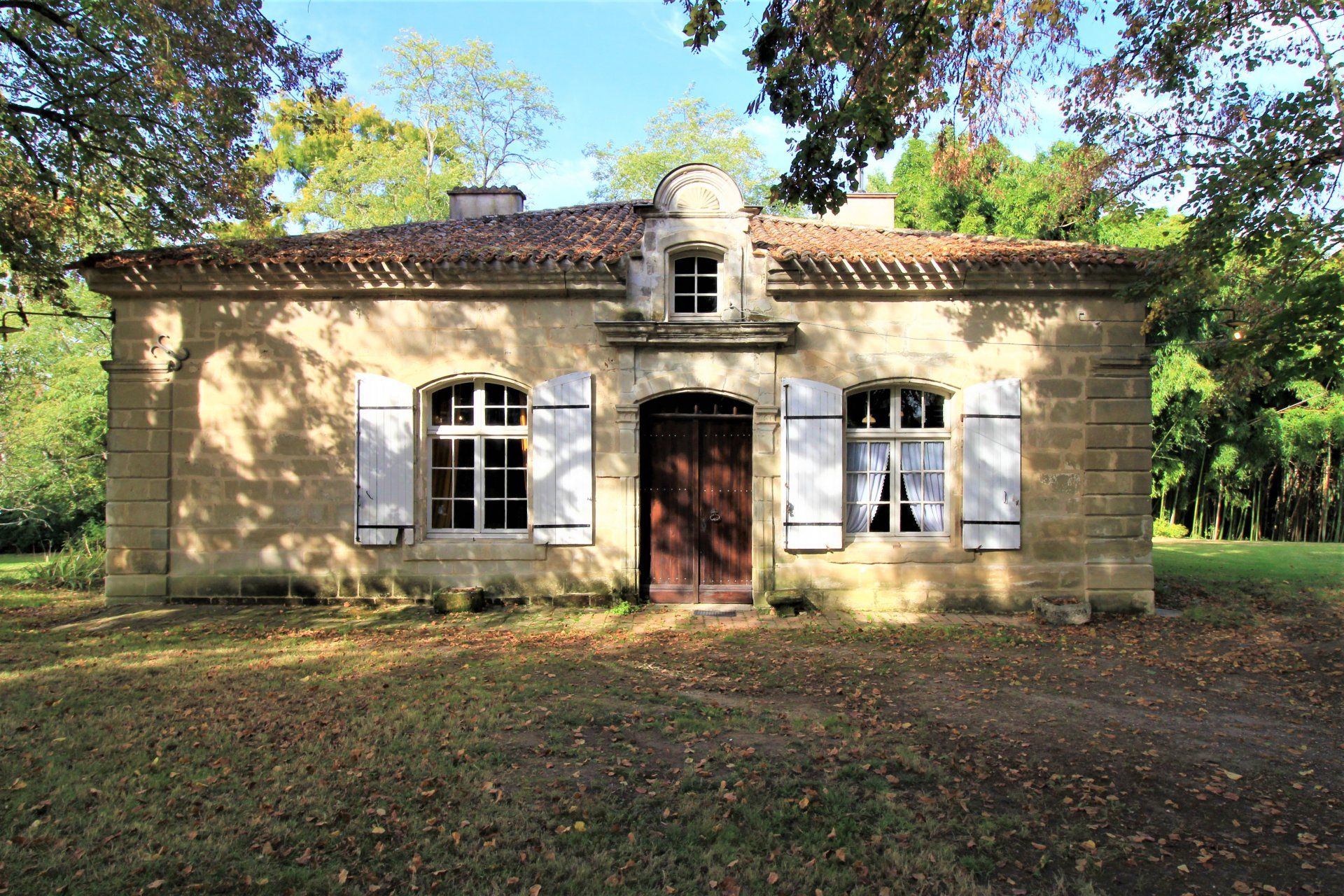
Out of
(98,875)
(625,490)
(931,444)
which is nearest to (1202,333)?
(931,444)

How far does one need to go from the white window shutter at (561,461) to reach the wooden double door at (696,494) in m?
0.65

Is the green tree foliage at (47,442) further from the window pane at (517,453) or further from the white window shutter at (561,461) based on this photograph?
the white window shutter at (561,461)

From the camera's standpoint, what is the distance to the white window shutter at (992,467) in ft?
27.2

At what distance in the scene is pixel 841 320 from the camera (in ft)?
27.7

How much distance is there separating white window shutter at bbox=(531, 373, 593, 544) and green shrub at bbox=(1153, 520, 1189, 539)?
1510 centimetres

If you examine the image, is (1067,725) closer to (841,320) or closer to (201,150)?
(841,320)

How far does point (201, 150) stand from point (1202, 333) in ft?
62.2

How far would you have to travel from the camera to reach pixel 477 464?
858 centimetres

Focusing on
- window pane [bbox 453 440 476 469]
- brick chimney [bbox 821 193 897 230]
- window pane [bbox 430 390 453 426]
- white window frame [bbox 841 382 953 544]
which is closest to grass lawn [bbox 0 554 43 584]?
window pane [bbox 430 390 453 426]

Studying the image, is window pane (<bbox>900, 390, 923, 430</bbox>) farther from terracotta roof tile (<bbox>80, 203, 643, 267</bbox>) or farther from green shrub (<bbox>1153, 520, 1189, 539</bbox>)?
green shrub (<bbox>1153, 520, 1189, 539</bbox>)

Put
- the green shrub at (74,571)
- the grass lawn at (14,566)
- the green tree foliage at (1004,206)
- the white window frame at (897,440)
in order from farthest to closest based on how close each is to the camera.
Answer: the green tree foliage at (1004,206), the grass lawn at (14,566), the green shrub at (74,571), the white window frame at (897,440)

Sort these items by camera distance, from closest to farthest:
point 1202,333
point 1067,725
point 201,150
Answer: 1. point 1067,725
2. point 201,150
3. point 1202,333

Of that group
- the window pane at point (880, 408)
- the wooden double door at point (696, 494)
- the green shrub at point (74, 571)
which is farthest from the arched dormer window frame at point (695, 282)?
the green shrub at point (74, 571)

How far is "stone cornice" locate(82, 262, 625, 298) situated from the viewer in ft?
27.0
